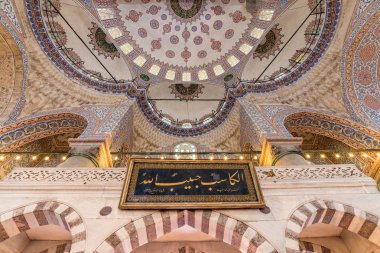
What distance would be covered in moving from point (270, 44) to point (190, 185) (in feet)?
26.6

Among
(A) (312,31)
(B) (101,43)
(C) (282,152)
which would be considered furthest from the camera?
(B) (101,43)

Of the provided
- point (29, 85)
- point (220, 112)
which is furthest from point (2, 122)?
point (220, 112)

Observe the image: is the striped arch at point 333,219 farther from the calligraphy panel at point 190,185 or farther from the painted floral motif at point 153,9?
the painted floral motif at point 153,9

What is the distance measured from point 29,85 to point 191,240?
21.5 feet

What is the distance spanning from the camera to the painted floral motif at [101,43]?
31.3ft

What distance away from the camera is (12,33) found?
21.8 ft

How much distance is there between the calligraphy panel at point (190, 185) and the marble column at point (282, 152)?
68.5 inches

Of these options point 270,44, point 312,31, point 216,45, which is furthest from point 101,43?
point 312,31

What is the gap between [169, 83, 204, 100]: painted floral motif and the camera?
1111 cm

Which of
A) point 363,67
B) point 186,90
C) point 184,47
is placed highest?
point 184,47

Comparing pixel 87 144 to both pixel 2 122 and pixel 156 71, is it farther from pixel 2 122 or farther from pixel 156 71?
pixel 156 71

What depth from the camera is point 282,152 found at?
586 cm

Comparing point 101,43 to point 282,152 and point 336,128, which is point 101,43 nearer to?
point 282,152

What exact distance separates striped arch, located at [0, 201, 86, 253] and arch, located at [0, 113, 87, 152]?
12.5 ft
